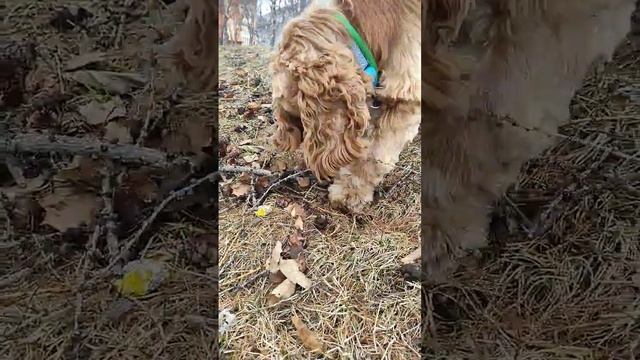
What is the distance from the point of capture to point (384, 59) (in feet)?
5.08

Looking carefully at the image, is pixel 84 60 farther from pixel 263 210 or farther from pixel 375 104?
pixel 375 104

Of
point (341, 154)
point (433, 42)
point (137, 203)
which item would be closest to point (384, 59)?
point (433, 42)

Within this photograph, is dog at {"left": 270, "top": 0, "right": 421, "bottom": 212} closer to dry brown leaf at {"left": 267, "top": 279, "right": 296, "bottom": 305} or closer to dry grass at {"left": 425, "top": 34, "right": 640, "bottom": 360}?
dry brown leaf at {"left": 267, "top": 279, "right": 296, "bottom": 305}

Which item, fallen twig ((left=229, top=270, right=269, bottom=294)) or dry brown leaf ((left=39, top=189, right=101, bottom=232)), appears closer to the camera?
fallen twig ((left=229, top=270, right=269, bottom=294))

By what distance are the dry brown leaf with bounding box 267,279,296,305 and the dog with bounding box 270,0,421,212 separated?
10.1 inches

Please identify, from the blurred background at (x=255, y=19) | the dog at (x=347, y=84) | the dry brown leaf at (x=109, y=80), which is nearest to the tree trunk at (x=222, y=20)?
the blurred background at (x=255, y=19)

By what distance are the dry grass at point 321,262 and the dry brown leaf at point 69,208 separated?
1.10ft

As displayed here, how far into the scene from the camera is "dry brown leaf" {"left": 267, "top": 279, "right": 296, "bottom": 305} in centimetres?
154

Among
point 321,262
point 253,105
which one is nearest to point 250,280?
point 321,262

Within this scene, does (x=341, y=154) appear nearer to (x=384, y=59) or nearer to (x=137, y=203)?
(x=384, y=59)

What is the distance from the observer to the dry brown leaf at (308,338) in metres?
1.54

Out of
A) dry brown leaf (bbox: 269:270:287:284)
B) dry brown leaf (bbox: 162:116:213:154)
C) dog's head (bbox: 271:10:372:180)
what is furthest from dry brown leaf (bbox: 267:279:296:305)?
dry brown leaf (bbox: 162:116:213:154)

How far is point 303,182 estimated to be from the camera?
1.57 meters

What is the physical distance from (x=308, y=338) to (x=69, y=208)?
0.64m
